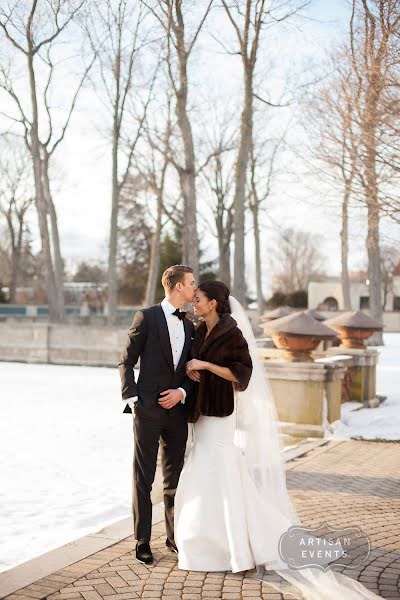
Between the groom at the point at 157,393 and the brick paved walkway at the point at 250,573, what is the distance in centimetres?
29

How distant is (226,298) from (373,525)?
226 cm

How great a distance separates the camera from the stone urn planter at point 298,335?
11.1 meters

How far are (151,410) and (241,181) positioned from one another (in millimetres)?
16527

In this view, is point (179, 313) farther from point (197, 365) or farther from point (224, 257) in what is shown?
point (224, 257)

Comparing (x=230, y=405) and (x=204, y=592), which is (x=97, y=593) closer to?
(x=204, y=592)

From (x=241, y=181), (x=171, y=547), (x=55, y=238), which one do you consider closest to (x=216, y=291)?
(x=171, y=547)

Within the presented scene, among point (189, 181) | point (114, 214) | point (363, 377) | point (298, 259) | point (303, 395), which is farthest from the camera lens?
point (298, 259)

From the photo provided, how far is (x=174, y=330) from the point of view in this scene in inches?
205

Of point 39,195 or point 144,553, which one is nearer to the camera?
point 144,553

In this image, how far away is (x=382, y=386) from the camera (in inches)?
676

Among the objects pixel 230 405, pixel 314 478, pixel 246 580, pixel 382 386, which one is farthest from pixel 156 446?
pixel 382 386

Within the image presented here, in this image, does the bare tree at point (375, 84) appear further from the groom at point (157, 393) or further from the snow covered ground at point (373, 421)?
the groom at point (157, 393)

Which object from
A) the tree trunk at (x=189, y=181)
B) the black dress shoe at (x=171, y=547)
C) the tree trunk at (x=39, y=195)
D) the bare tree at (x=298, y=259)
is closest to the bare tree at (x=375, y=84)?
the tree trunk at (x=189, y=181)

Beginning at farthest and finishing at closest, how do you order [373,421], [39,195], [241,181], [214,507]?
[39,195] → [241,181] → [373,421] → [214,507]
